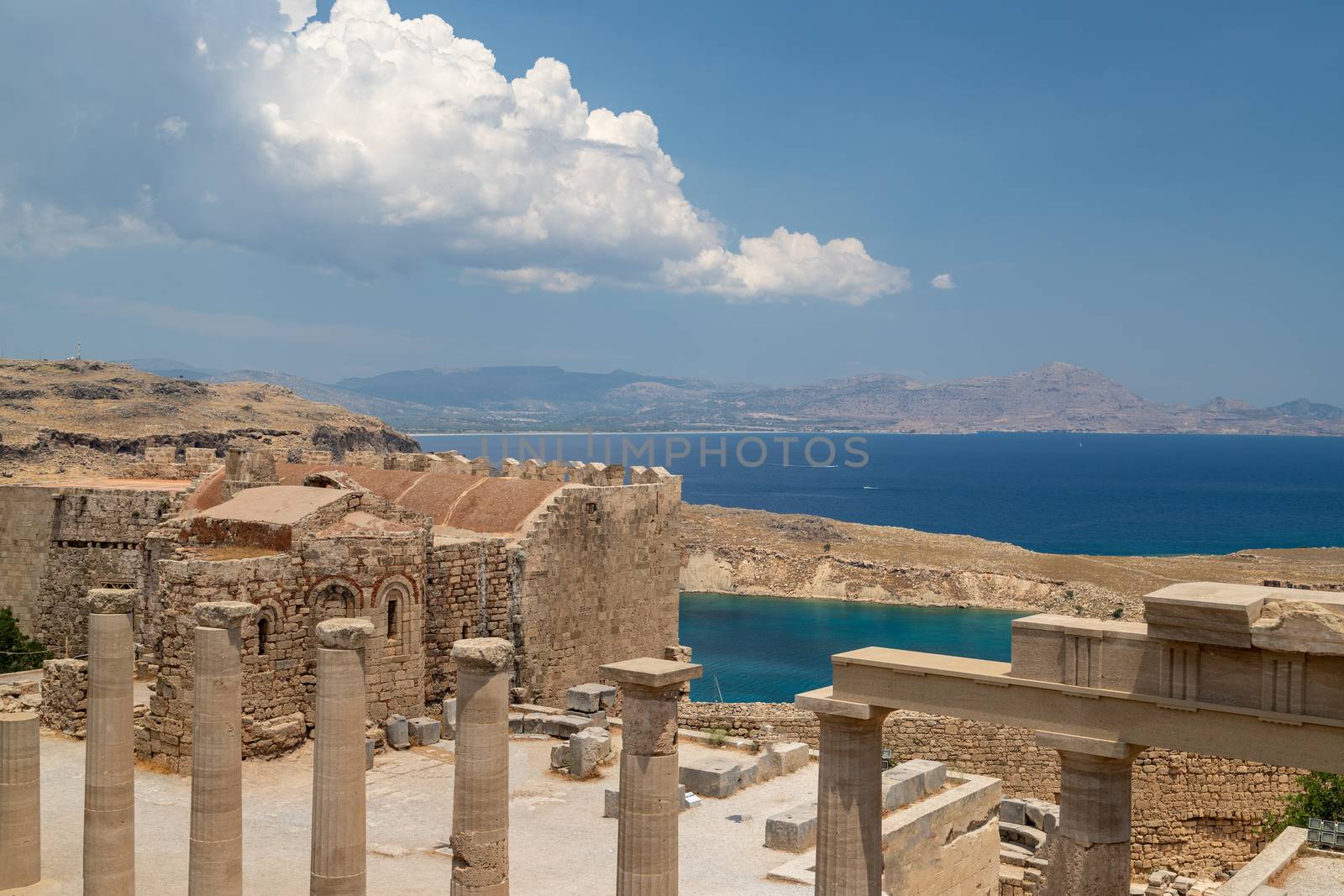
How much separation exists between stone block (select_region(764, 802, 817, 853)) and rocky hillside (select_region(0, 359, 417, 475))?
163ft

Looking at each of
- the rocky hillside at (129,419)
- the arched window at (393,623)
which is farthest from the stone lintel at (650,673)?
the rocky hillside at (129,419)

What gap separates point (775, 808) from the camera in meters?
17.1

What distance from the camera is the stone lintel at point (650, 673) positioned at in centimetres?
1024

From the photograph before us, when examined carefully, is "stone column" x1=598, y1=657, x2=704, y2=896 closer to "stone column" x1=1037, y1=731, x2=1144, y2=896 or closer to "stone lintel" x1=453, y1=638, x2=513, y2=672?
"stone lintel" x1=453, y1=638, x2=513, y2=672

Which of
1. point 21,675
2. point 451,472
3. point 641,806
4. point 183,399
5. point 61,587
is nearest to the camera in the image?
point 641,806

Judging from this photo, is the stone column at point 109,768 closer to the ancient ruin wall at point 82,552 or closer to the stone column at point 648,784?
the stone column at point 648,784

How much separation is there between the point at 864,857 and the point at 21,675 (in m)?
21.4

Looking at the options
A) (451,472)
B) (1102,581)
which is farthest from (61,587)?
(1102,581)

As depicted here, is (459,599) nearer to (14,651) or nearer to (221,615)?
(221,615)

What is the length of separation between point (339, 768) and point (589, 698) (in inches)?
417

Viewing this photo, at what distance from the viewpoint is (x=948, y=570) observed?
201ft

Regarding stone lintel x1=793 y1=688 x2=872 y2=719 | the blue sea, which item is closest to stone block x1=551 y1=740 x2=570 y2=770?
stone lintel x1=793 y1=688 x2=872 y2=719

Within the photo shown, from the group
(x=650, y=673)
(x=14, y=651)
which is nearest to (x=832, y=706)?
(x=650, y=673)

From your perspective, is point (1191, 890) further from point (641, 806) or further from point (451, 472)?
point (451, 472)
